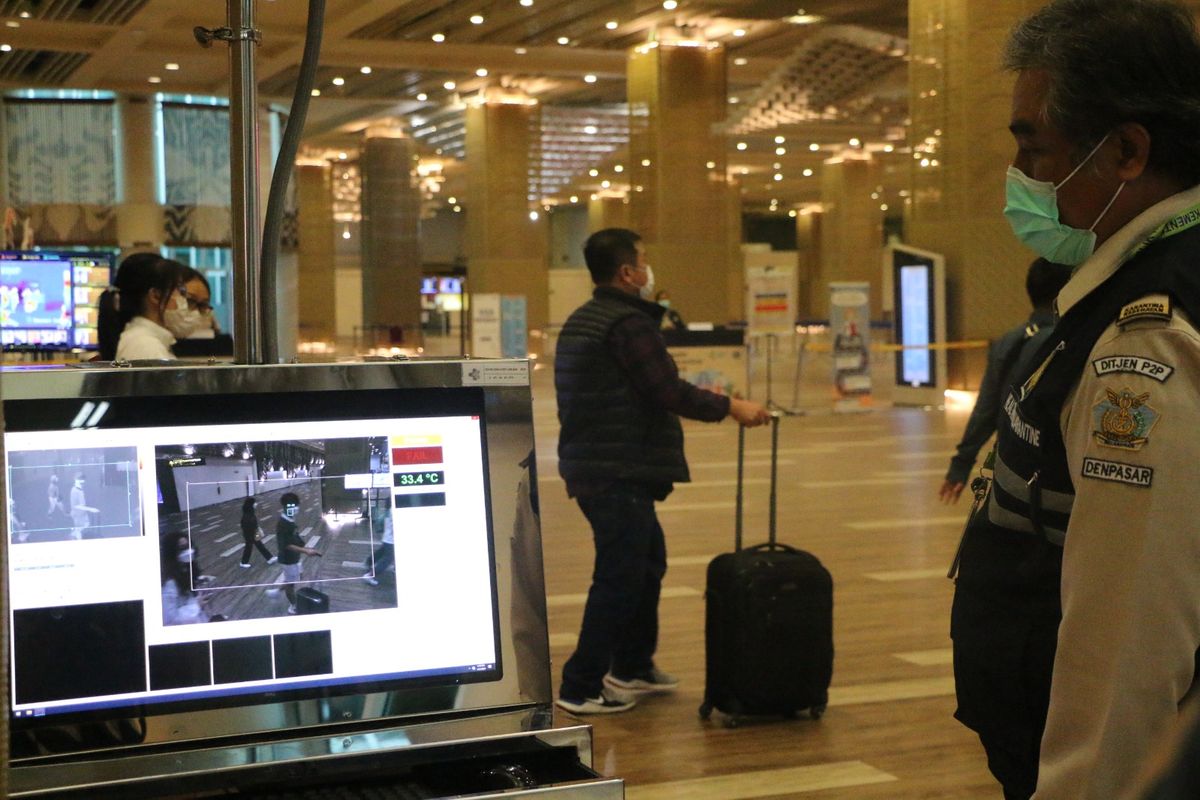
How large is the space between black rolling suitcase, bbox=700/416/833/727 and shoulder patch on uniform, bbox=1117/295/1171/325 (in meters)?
3.43

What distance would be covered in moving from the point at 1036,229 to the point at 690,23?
847 inches

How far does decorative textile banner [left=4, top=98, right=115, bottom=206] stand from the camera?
25.2m

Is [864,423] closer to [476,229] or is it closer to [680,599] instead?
[680,599]

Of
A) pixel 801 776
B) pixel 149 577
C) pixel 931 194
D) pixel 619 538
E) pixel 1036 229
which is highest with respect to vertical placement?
pixel 931 194

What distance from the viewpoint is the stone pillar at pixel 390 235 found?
110 ft

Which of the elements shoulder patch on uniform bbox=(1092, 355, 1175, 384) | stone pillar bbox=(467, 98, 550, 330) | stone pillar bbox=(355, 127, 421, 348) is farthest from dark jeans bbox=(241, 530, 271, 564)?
stone pillar bbox=(355, 127, 421, 348)

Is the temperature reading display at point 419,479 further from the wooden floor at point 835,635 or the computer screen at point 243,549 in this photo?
the wooden floor at point 835,635

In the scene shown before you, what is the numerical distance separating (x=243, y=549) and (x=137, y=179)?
26551mm

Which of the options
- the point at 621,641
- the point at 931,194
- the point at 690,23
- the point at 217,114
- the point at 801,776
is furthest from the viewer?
the point at 217,114

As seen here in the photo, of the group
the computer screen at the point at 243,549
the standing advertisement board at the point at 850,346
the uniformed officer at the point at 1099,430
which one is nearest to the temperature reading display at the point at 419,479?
the computer screen at the point at 243,549

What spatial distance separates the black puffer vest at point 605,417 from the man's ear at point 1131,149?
10.9ft

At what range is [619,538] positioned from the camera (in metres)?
4.77

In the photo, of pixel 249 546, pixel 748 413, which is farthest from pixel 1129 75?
pixel 748 413

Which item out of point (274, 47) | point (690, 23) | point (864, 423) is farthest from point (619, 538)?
point (274, 47)
